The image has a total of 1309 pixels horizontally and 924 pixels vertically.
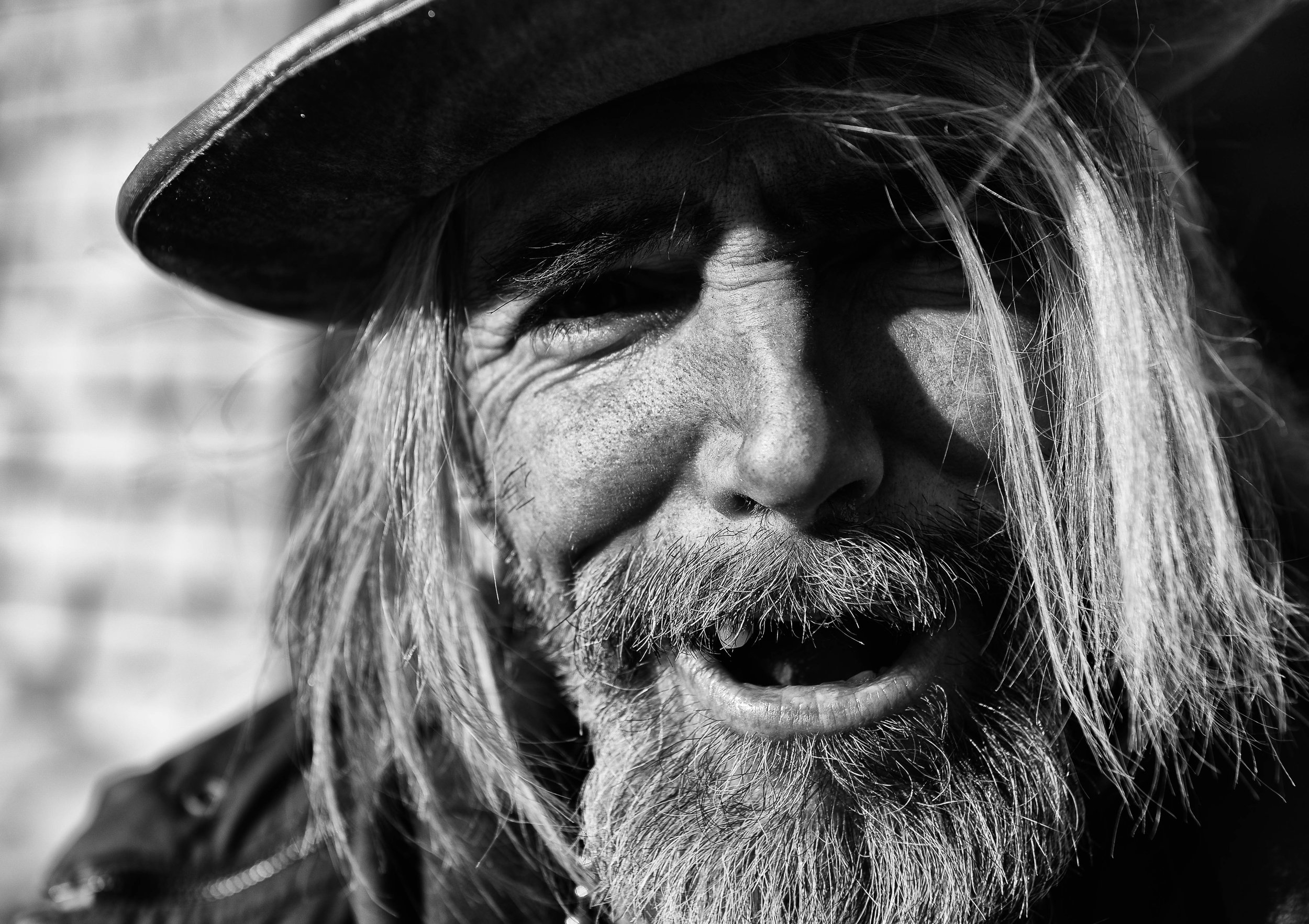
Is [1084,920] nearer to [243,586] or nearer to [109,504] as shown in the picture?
[243,586]

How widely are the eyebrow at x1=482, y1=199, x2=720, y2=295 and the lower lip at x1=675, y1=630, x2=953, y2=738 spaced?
Result: 48 centimetres

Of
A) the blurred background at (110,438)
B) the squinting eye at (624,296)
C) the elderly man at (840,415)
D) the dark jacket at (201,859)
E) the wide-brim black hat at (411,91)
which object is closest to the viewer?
the wide-brim black hat at (411,91)

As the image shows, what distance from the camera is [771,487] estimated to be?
106cm

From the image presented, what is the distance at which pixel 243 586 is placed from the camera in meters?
A: 2.87

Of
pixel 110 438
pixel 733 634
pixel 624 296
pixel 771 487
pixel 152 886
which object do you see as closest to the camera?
pixel 771 487

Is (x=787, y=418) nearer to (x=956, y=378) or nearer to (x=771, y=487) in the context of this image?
(x=771, y=487)

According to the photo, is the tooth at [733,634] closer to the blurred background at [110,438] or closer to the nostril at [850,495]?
the nostril at [850,495]

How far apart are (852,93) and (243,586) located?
233cm

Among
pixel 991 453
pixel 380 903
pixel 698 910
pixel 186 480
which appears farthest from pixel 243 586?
pixel 991 453

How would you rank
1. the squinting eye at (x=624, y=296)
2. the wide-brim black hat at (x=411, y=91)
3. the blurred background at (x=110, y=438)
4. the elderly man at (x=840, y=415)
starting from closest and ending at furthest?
1. the wide-brim black hat at (x=411, y=91)
2. the elderly man at (x=840, y=415)
3. the squinting eye at (x=624, y=296)
4. the blurred background at (x=110, y=438)

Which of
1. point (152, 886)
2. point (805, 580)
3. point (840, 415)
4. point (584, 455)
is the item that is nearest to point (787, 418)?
point (840, 415)

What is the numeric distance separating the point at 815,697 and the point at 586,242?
586 millimetres

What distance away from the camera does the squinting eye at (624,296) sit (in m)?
1.22

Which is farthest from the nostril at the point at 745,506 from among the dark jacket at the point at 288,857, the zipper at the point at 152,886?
the zipper at the point at 152,886
